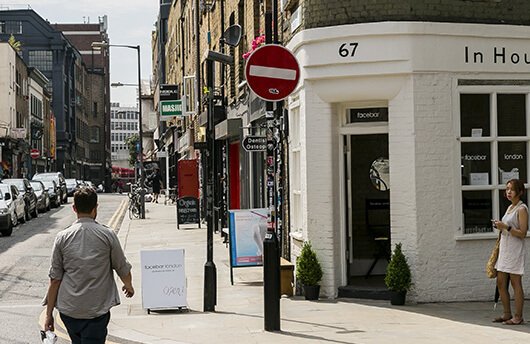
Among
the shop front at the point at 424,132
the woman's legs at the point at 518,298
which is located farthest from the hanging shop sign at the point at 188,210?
the woman's legs at the point at 518,298

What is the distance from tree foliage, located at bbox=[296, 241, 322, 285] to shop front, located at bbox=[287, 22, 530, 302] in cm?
18

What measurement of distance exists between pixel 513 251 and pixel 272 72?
11.6ft

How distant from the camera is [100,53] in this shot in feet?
445

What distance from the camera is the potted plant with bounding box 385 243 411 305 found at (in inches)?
422

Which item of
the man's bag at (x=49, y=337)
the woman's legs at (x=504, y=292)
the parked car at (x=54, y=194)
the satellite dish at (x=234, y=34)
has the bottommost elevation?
the woman's legs at (x=504, y=292)

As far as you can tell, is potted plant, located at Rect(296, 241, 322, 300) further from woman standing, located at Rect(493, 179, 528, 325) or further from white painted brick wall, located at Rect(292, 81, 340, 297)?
woman standing, located at Rect(493, 179, 528, 325)

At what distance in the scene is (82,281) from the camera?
5559mm

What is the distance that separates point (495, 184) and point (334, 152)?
91.7 inches

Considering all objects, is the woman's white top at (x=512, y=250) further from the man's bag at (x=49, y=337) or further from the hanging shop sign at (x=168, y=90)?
the hanging shop sign at (x=168, y=90)

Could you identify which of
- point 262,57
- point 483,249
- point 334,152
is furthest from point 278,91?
point 483,249

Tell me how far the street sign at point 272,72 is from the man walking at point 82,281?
12.6 ft

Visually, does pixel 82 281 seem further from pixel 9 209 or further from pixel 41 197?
pixel 41 197

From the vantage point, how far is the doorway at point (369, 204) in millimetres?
12836

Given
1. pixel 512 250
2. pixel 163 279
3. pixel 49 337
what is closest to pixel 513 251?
pixel 512 250
